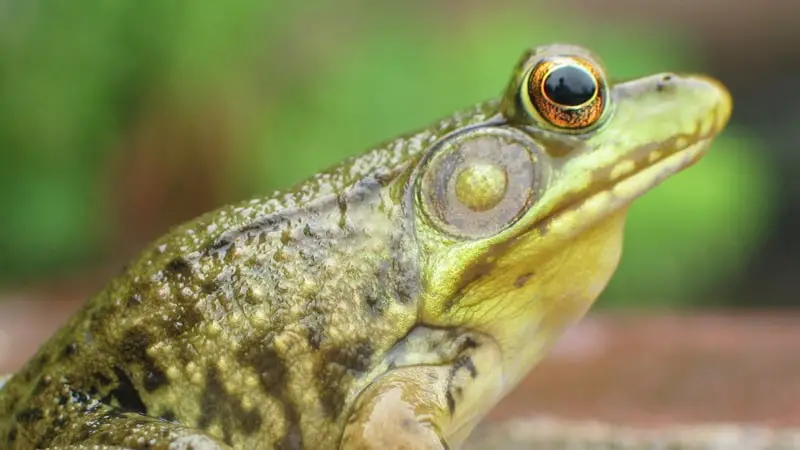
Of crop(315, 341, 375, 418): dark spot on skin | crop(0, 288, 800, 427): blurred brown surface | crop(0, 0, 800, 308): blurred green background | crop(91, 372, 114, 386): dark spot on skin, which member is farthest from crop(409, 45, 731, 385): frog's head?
crop(0, 0, 800, 308): blurred green background

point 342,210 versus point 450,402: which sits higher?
point 342,210

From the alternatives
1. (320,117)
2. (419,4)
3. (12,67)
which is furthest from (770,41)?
(12,67)

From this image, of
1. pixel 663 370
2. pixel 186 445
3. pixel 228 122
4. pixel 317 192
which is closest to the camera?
pixel 186 445

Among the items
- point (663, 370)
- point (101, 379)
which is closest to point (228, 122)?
point (663, 370)

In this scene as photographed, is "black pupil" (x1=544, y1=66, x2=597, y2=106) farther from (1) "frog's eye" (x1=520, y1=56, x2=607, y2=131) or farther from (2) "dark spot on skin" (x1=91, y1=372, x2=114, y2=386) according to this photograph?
(2) "dark spot on skin" (x1=91, y1=372, x2=114, y2=386)

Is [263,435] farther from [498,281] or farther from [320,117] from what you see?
[320,117]

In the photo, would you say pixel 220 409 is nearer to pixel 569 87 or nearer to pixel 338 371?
pixel 338 371
